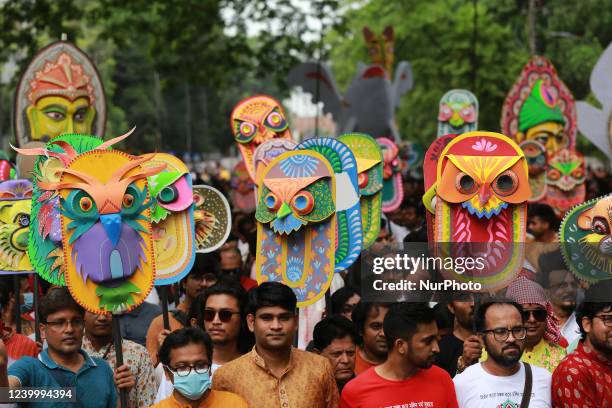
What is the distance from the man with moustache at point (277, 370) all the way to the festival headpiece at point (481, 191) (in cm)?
159

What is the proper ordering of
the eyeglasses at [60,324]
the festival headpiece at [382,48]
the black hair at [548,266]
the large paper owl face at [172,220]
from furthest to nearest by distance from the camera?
the festival headpiece at [382,48]
the large paper owl face at [172,220]
the black hair at [548,266]
the eyeglasses at [60,324]

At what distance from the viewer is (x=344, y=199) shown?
24.7 ft

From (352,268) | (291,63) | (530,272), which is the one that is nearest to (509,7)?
(291,63)

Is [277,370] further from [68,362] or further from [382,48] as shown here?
[382,48]

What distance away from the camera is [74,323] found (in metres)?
5.77

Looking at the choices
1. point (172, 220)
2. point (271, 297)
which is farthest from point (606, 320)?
point (172, 220)

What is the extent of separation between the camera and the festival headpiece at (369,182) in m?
8.88

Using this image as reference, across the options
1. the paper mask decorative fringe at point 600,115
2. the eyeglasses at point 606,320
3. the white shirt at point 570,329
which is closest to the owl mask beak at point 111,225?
the eyeglasses at point 606,320

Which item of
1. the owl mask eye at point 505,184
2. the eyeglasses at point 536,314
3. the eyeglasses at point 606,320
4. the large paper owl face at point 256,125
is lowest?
the eyeglasses at point 536,314

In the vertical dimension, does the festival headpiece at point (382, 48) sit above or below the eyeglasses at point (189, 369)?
above

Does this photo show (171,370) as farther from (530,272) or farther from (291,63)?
(291,63)

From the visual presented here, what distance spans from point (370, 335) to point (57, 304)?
176cm

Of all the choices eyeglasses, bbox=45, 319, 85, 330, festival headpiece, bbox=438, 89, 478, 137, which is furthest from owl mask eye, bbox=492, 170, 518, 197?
festival headpiece, bbox=438, 89, 478, 137

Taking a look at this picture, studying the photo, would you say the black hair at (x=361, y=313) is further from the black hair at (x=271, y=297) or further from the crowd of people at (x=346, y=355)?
the black hair at (x=271, y=297)
